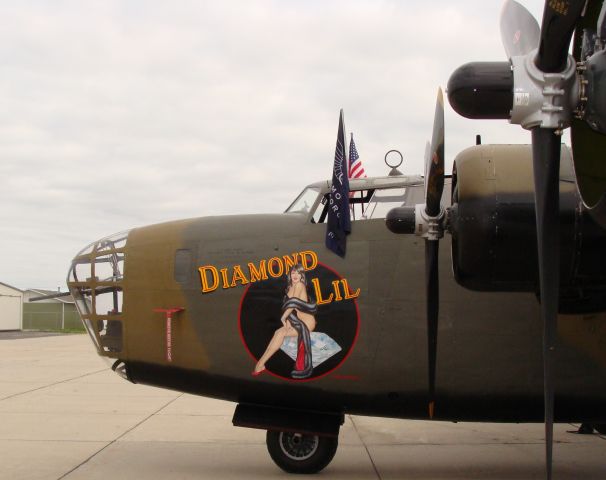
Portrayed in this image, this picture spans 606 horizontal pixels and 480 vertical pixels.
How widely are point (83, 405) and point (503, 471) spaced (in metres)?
8.99

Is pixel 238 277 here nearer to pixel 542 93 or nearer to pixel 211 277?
pixel 211 277

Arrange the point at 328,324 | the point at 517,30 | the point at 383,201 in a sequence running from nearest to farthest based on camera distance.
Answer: the point at 517,30 < the point at 328,324 < the point at 383,201

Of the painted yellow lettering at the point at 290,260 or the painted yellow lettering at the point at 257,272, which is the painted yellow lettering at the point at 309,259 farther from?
the painted yellow lettering at the point at 257,272

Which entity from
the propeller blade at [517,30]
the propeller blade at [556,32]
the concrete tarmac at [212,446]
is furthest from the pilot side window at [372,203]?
the propeller blade at [556,32]

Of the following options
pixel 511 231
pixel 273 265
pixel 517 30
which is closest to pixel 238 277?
pixel 273 265

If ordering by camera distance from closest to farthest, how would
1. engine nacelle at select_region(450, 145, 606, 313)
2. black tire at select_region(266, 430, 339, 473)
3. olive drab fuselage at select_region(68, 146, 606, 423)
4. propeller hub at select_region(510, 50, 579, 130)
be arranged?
1. propeller hub at select_region(510, 50, 579, 130)
2. engine nacelle at select_region(450, 145, 606, 313)
3. olive drab fuselage at select_region(68, 146, 606, 423)
4. black tire at select_region(266, 430, 339, 473)

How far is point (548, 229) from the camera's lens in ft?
14.7

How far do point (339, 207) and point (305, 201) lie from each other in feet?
2.51

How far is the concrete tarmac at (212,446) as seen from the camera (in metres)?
8.33

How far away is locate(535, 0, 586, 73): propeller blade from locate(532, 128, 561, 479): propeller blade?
1.36 feet

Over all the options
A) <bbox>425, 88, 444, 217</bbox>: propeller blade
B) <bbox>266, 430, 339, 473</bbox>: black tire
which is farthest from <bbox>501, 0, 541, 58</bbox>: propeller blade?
<bbox>266, 430, 339, 473</bbox>: black tire

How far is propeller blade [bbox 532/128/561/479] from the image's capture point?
4.29 meters

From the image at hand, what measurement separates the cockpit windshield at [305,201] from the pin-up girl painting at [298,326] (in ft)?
2.82

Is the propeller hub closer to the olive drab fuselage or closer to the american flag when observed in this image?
the olive drab fuselage
